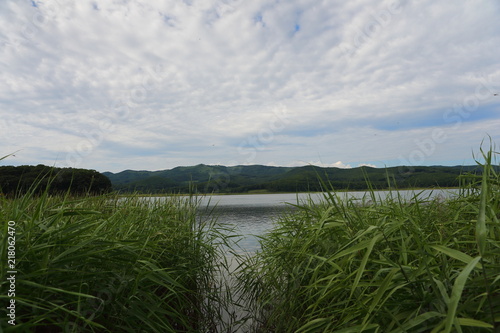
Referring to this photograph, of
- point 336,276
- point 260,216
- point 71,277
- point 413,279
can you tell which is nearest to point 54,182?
point 71,277

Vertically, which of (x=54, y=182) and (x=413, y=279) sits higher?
(x=54, y=182)

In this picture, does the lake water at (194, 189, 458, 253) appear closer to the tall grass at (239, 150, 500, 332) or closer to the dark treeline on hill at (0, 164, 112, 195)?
the tall grass at (239, 150, 500, 332)

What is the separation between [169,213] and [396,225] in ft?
15.3

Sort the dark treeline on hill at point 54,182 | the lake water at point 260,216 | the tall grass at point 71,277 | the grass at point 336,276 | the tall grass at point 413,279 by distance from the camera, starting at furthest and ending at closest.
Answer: the lake water at point 260,216
the dark treeline on hill at point 54,182
the tall grass at point 71,277
the grass at point 336,276
the tall grass at point 413,279

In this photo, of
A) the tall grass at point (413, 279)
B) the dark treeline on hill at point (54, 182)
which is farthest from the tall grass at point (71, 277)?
the tall grass at point (413, 279)

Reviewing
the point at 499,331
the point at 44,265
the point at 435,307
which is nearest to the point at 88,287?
the point at 44,265

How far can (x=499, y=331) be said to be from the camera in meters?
1.86

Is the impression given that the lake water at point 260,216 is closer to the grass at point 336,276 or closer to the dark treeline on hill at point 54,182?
the grass at point 336,276

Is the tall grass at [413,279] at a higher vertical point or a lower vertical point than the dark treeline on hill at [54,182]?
lower

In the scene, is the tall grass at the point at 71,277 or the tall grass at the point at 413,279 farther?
the tall grass at the point at 71,277

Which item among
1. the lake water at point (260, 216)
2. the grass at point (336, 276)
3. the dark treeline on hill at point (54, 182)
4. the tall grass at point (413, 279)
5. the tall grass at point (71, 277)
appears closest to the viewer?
the tall grass at point (413, 279)

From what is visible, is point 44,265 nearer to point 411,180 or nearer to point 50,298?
point 50,298

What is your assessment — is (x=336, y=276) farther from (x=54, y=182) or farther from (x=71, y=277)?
(x=54, y=182)

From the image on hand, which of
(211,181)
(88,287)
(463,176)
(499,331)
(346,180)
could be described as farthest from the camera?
(211,181)
